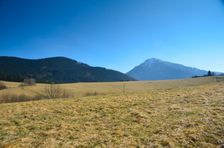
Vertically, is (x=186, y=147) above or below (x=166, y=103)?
below

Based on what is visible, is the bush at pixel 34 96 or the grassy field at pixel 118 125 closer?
the grassy field at pixel 118 125

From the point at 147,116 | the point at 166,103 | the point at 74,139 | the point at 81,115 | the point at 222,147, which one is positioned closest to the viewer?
the point at 222,147

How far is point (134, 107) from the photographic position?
1664cm

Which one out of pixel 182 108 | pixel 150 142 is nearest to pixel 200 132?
pixel 150 142

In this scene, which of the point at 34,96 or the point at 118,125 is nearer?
the point at 118,125

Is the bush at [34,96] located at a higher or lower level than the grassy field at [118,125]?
lower

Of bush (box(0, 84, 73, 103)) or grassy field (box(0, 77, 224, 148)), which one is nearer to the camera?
grassy field (box(0, 77, 224, 148))

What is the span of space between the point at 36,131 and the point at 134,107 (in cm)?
722

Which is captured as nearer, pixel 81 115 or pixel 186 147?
pixel 186 147

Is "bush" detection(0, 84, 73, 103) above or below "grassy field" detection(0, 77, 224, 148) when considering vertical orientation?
below

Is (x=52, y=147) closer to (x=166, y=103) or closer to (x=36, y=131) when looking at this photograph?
(x=36, y=131)

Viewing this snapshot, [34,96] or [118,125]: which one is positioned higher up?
[118,125]

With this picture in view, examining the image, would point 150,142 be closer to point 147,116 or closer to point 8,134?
point 147,116

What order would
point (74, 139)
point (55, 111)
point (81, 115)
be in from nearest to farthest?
point (74, 139), point (81, 115), point (55, 111)
